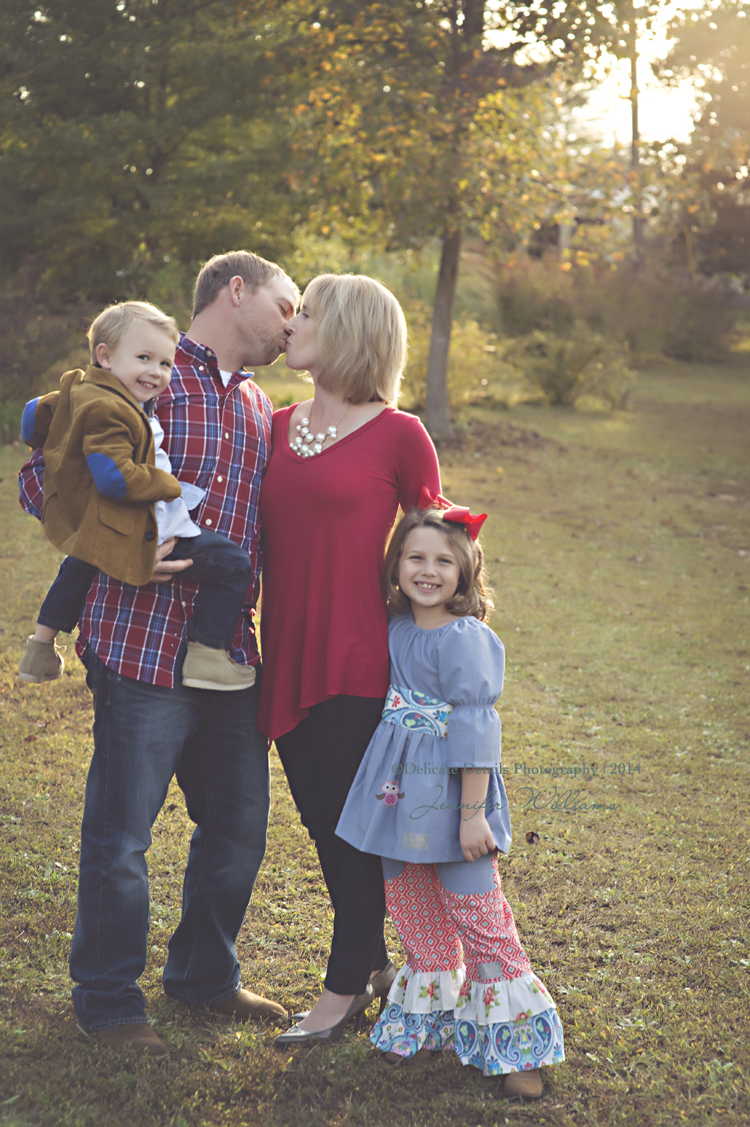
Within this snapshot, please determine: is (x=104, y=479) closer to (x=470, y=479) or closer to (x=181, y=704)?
(x=181, y=704)

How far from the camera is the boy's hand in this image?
229 cm

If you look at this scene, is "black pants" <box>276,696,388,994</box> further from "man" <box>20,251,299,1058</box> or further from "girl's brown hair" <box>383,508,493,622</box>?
"girl's brown hair" <box>383,508,493,622</box>

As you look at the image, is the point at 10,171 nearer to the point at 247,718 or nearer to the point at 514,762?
the point at 514,762

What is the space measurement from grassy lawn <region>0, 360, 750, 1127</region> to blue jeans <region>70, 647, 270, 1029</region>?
0.80 ft

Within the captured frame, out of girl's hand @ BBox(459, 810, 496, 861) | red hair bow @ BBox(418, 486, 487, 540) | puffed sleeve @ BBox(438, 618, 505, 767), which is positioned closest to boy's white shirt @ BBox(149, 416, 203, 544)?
red hair bow @ BBox(418, 486, 487, 540)

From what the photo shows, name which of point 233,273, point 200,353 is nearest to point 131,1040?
point 200,353

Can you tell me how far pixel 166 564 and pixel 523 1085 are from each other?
5.17 ft

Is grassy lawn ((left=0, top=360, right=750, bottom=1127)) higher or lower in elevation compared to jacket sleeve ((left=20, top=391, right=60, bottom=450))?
lower

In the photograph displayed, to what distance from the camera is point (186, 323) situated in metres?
12.6

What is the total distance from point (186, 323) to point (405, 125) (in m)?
3.80

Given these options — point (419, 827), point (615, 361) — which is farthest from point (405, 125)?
point (419, 827)

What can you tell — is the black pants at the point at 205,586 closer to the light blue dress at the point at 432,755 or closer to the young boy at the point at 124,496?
the young boy at the point at 124,496

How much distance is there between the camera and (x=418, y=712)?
239 cm

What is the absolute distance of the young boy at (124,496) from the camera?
222 centimetres
